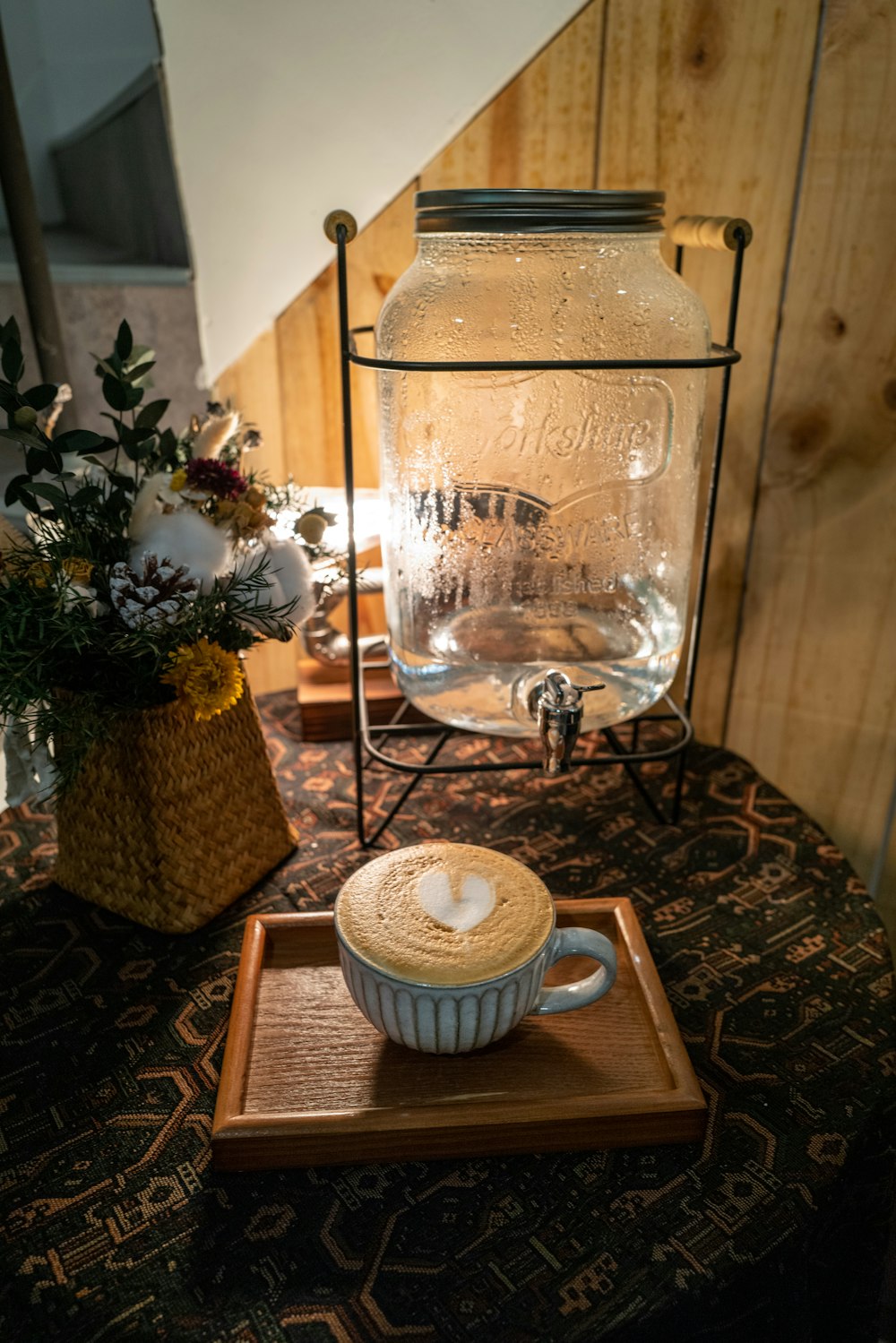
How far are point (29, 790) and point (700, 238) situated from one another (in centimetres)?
69

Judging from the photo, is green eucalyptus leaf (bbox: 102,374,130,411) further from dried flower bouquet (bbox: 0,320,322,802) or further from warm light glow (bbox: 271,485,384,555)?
warm light glow (bbox: 271,485,384,555)

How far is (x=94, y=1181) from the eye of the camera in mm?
579

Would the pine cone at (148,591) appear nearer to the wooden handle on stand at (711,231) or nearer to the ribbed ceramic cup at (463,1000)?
the ribbed ceramic cup at (463,1000)

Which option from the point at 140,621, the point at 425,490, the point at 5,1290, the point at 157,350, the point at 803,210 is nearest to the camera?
the point at 5,1290

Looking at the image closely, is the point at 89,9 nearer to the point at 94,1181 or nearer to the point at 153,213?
the point at 153,213

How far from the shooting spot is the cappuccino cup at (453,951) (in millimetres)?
575

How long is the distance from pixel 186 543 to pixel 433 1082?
37cm

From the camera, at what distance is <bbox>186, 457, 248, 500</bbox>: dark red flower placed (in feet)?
2.23

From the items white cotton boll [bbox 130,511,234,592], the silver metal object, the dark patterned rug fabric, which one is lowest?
the dark patterned rug fabric

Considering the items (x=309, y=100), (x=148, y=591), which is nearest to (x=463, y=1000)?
(x=148, y=591)

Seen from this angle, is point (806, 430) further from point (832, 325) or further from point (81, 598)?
point (81, 598)

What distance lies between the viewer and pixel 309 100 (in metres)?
0.94

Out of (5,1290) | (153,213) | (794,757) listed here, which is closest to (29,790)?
(5,1290)

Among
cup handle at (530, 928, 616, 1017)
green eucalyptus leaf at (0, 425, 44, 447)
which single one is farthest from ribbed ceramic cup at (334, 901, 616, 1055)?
green eucalyptus leaf at (0, 425, 44, 447)
